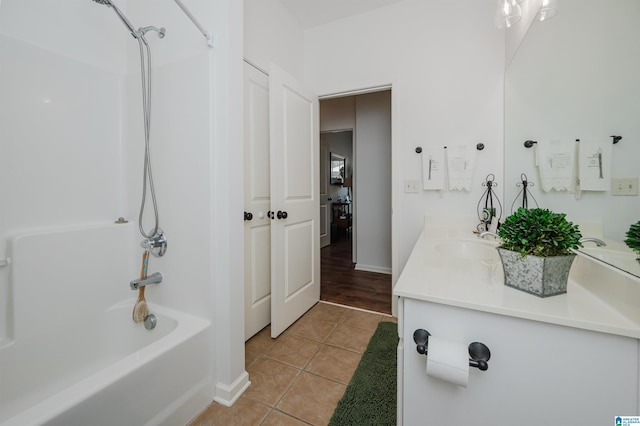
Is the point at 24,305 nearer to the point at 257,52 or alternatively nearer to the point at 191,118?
the point at 191,118

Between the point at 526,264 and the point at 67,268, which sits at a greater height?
the point at 526,264

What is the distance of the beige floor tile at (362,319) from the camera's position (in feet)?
6.77

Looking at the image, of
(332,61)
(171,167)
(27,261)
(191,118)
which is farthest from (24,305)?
(332,61)

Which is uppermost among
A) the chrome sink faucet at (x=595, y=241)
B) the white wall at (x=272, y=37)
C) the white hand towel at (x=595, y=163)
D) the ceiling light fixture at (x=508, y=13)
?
the white wall at (x=272, y=37)

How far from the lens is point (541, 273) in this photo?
2.39 ft

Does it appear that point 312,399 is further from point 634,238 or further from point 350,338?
point 634,238

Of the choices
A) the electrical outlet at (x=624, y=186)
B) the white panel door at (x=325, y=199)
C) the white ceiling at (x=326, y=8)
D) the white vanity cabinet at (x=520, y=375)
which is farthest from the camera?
the white panel door at (x=325, y=199)

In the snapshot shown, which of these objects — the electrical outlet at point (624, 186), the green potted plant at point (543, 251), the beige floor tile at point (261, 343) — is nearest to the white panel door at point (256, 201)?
the beige floor tile at point (261, 343)

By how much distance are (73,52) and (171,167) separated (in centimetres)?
83

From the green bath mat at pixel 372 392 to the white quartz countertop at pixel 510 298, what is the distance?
30.7 inches

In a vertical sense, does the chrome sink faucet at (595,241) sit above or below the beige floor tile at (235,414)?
above

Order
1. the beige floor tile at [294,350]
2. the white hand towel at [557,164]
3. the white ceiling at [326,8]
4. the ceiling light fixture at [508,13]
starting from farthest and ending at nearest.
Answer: the white ceiling at [326,8]
the beige floor tile at [294,350]
the ceiling light fixture at [508,13]
the white hand towel at [557,164]

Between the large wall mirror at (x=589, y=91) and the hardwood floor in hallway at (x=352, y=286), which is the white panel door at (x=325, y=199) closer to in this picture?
the hardwood floor in hallway at (x=352, y=286)

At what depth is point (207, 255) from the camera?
1331mm
